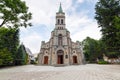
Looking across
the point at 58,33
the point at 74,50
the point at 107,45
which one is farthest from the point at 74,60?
the point at 107,45

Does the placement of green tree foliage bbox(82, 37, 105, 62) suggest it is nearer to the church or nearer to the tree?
the church

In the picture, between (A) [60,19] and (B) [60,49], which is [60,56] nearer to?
(B) [60,49]

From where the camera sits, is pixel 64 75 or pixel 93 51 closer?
pixel 64 75

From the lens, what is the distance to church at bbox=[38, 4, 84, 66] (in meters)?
36.8

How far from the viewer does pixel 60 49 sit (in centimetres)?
3747

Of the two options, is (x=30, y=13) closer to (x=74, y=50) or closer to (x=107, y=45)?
(x=107, y=45)

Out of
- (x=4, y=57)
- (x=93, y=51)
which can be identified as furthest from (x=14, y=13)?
(x=93, y=51)

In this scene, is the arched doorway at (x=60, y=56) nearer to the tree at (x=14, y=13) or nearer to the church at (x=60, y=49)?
the church at (x=60, y=49)

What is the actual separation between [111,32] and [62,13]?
805 inches

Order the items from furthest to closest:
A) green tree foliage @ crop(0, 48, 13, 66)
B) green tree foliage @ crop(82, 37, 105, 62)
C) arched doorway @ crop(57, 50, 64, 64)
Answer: green tree foliage @ crop(82, 37, 105, 62)
arched doorway @ crop(57, 50, 64, 64)
green tree foliage @ crop(0, 48, 13, 66)

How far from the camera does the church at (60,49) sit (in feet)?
121

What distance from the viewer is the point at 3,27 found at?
1148cm

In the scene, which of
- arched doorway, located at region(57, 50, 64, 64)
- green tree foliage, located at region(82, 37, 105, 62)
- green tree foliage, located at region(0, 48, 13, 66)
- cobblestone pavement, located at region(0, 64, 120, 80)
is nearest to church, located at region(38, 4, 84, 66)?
arched doorway, located at region(57, 50, 64, 64)

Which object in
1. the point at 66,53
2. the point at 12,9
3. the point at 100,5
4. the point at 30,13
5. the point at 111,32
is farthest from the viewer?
the point at 66,53
